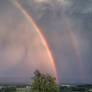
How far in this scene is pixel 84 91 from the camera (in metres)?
25.1

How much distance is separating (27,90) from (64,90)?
6.22 metres

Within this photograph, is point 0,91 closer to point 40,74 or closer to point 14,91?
point 14,91

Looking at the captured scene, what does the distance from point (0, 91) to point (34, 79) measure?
585 centimetres

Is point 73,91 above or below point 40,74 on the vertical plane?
below

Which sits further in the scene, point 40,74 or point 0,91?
point 40,74

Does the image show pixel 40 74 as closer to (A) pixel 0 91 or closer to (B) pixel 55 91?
(B) pixel 55 91

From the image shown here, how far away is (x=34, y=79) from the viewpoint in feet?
86.4

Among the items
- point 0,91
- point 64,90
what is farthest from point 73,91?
point 0,91

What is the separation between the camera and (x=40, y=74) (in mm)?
26969

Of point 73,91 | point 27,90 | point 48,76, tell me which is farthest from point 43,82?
point 73,91

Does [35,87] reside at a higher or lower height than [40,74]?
lower

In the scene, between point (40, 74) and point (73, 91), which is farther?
point (40, 74)

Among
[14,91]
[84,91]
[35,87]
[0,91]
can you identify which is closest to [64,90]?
[84,91]

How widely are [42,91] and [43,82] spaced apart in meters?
1.48
